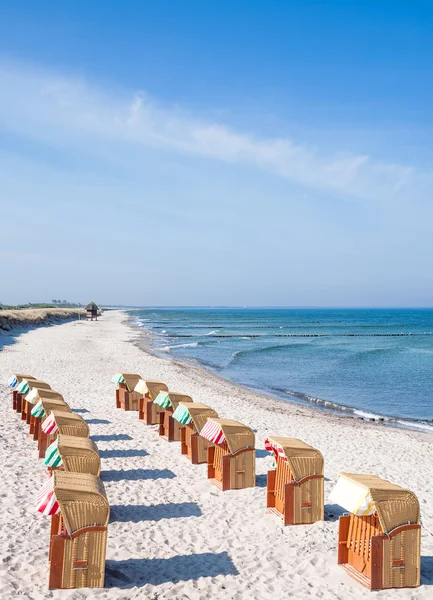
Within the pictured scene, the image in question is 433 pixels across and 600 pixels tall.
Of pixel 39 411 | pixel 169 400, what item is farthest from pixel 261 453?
pixel 39 411

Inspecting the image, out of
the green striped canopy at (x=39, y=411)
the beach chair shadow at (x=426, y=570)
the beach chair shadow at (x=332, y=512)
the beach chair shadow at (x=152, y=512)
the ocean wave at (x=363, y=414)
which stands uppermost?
the green striped canopy at (x=39, y=411)

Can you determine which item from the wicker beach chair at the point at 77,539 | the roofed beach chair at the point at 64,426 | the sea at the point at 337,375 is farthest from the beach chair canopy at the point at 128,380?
the wicker beach chair at the point at 77,539

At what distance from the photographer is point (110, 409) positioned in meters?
16.9

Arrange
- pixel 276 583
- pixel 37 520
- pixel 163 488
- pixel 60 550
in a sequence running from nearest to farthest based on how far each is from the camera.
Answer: pixel 60 550 → pixel 276 583 → pixel 37 520 → pixel 163 488

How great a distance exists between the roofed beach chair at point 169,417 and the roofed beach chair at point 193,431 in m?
1.04

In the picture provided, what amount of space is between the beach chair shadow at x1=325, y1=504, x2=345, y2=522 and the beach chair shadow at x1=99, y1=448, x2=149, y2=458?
4503 mm

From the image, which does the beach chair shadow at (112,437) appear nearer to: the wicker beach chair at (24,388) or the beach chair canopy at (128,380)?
the wicker beach chair at (24,388)

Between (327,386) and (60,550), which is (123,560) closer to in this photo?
(60,550)

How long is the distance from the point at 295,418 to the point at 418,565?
36.6 feet

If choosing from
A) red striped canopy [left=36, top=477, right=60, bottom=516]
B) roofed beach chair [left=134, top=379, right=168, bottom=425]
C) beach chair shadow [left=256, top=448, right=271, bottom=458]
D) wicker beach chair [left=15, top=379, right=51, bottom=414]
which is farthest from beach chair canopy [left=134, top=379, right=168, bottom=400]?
red striped canopy [left=36, top=477, right=60, bottom=516]

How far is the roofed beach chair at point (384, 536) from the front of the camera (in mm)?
6480

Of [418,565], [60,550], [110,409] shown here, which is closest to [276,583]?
[418,565]

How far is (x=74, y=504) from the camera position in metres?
6.32

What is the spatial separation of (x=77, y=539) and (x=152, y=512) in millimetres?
2614
